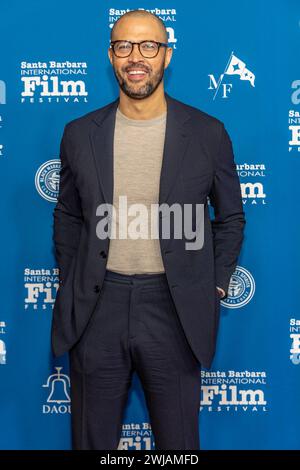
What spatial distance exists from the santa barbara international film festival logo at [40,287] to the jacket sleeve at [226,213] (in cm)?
86

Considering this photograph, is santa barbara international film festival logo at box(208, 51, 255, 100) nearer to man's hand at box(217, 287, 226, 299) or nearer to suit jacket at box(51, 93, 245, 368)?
suit jacket at box(51, 93, 245, 368)

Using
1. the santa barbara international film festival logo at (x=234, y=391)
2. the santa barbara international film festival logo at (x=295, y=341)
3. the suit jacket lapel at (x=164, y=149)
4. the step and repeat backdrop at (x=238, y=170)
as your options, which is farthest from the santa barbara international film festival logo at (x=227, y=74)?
the santa barbara international film festival logo at (x=234, y=391)

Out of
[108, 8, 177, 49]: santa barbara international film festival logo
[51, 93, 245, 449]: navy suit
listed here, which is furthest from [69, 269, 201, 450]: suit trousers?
[108, 8, 177, 49]: santa barbara international film festival logo

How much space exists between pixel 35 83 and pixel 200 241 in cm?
107

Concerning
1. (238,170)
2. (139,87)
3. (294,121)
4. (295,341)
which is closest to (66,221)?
(139,87)

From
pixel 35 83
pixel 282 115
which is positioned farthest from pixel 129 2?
pixel 282 115

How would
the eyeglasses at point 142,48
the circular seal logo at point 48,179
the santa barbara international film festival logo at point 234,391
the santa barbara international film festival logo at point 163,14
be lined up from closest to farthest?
the eyeglasses at point 142,48 → the santa barbara international film festival logo at point 163,14 → the circular seal logo at point 48,179 → the santa barbara international film festival logo at point 234,391

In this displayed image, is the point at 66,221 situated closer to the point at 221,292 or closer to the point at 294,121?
the point at 221,292

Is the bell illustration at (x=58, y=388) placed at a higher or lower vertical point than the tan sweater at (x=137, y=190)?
lower

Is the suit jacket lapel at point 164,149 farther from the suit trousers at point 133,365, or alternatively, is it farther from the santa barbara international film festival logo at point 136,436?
the santa barbara international film festival logo at point 136,436

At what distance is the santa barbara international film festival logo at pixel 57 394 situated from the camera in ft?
9.43

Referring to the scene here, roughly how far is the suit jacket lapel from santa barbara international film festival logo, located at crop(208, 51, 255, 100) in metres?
0.46

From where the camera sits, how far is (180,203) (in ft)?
7.07

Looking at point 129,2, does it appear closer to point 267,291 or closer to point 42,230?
point 42,230
